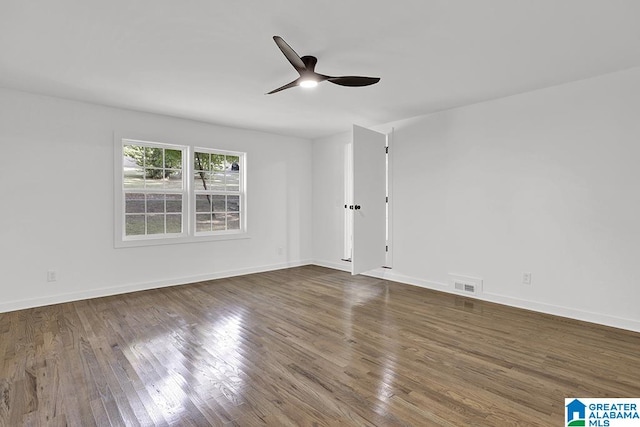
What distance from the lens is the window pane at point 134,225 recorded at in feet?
14.9

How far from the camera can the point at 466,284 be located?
4246 mm

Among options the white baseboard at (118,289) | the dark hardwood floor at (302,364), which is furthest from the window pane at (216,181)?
the dark hardwood floor at (302,364)

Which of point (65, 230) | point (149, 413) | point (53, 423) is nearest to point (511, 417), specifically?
point (149, 413)

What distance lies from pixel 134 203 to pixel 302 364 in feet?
11.5

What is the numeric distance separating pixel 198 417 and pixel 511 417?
1737 mm

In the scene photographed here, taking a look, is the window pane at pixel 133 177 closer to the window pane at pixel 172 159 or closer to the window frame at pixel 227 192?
the window pane at pixel 172 159

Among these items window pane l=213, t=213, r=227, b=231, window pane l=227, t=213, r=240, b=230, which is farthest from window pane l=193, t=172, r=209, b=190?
window pane l=227, t=213, r=240, b=230

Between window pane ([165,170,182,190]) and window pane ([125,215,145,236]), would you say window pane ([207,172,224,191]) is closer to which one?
window pane ([165,170,182,190])

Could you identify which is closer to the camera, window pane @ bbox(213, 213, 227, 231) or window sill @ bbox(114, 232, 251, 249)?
window sill @ bbox(114, 232, 251, 249)

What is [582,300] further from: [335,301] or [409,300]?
[335,301]

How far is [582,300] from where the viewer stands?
3.38m

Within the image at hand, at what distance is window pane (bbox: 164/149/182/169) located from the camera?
487 cm

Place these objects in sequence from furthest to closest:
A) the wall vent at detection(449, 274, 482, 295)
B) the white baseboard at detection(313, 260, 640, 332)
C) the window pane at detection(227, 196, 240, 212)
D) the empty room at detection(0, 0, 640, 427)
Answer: the window pane at detection(227, 196, 240, 212), the wall vent at detection(449, 274, 482, 295), the white baseboard at detection(313, 260, 640, 332), the empty room at detection(0, 0, 640, 427)

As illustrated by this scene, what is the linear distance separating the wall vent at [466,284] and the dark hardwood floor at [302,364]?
0.25 meters
